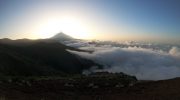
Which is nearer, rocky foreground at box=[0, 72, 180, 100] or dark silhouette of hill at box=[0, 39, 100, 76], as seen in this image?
rocky foreground at box=[0, 72, 180, 100]

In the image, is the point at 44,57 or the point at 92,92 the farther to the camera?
the point at 44,57

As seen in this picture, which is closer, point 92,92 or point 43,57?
point 92,92

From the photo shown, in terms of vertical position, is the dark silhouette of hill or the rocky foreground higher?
the rocky foreground

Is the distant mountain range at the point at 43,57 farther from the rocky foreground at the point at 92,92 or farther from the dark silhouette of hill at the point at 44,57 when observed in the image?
the rocky foreground at the point at 92,92

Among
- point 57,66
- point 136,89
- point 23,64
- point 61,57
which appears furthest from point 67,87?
point 61,57

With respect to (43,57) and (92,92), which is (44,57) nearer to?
(43,57)

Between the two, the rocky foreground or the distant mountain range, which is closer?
the rocky foreground

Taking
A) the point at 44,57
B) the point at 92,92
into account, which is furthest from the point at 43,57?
the point at 92,92

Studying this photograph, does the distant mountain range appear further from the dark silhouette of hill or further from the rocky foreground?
the rocky foreground

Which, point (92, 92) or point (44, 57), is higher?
point (92, 92)

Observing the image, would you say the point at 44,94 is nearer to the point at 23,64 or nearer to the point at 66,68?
the point at 23,64

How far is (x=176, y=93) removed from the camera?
71.9ft

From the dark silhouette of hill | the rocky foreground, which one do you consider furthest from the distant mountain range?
the rocky foreground

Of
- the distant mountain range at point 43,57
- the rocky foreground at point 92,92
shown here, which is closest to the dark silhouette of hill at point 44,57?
the distant mountain range at point 43,57
